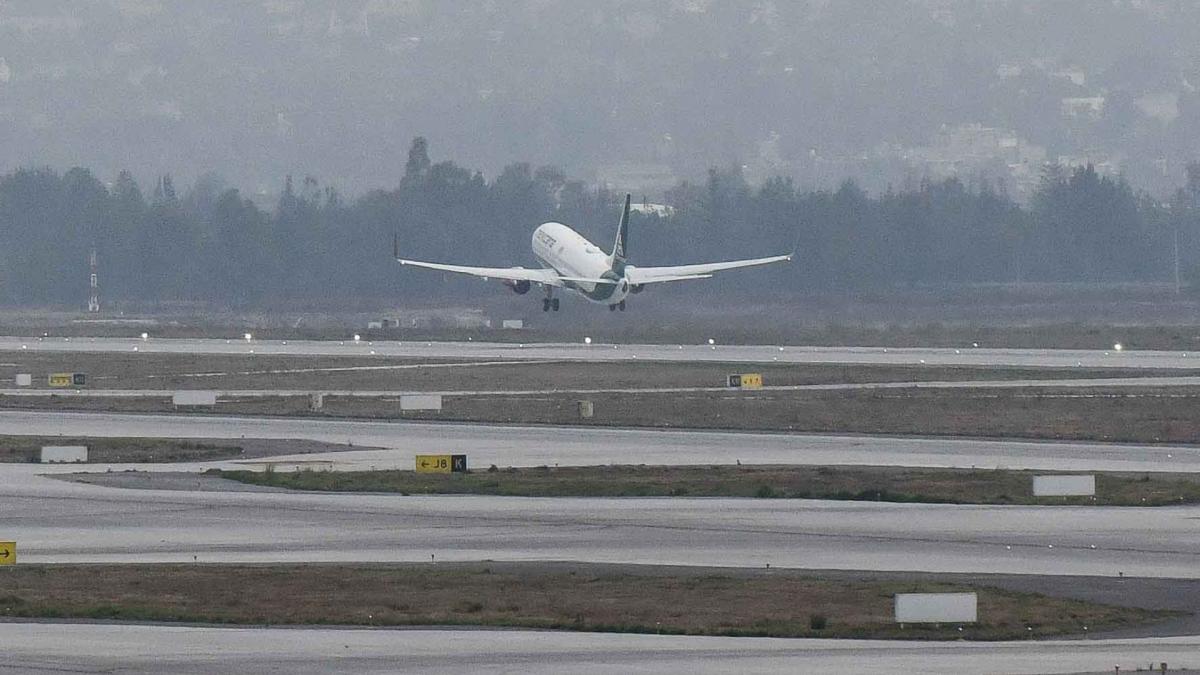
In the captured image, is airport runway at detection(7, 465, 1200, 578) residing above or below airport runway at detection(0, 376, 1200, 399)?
below

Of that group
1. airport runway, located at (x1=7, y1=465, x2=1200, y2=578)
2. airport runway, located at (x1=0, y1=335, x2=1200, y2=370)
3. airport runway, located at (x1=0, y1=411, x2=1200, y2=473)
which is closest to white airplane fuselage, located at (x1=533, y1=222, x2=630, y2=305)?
airport runway, located at (x1=0, y1=335, x2=1200, y2=370)

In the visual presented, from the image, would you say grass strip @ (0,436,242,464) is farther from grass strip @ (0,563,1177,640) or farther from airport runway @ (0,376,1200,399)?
grass strip @ (0,563,1177,640)

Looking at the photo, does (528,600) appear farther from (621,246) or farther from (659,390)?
(621,246)

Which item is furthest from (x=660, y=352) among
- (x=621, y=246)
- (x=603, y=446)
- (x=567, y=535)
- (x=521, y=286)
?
(x=567, y=535)

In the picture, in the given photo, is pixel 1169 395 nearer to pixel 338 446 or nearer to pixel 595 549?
pixel 338 446

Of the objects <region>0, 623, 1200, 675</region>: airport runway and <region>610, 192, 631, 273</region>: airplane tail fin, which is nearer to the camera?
<region>0, 623, 1200, 675</region>: airport runway

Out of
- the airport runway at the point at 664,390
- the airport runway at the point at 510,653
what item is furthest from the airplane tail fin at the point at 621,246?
the airport runway at the point at 510,653

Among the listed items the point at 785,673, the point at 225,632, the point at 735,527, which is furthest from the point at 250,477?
the point at 785,673
